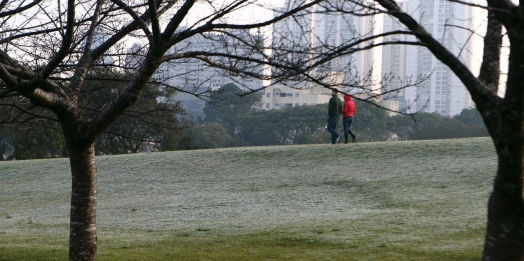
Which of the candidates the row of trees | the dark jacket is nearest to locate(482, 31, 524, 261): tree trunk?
the dark jacket

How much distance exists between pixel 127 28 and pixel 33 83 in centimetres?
170

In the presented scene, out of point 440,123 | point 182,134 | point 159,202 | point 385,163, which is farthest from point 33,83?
point 440,123

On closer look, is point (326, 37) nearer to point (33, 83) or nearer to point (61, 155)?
point (33, 83)

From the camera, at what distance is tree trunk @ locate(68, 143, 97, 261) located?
24.1 ft

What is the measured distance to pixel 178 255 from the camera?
9688 mm

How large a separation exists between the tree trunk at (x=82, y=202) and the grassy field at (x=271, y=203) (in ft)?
7.00

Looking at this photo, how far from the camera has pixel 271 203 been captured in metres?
16.9

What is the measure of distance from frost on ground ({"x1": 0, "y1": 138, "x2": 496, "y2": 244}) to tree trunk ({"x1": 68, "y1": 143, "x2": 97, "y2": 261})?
192 inches

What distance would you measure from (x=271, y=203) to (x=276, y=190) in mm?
1875

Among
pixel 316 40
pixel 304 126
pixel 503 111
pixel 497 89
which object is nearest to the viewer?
pixel 503 111

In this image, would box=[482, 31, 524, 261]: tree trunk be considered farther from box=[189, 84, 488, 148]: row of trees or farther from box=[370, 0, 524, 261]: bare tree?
box=[189, 84, 488, 148]: row of trees

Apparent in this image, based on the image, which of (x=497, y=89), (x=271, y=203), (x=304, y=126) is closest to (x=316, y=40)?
(x=497, y=89)

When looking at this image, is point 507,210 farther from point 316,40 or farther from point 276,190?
point 276,190

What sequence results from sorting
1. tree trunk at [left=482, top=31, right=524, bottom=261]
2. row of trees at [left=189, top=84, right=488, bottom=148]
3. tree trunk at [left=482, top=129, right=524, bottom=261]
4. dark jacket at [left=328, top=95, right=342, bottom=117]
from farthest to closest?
row of trees at [left=189, top=84, right=488, bottom=148] < dark jacket at [left=328, top=95, right=342, bottom=117] < tree trunk at [left=482, top=129, right=524, bottom=261] < tree trunk at [left=482, top=31, right=524, bottom=261]
